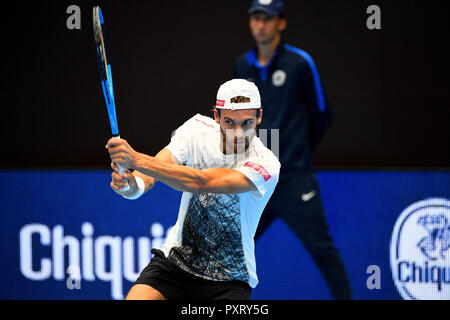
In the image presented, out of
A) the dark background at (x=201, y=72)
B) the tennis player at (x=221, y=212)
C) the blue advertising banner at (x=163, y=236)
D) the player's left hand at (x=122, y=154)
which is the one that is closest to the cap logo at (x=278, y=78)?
the dark background at (x=201, y=72)

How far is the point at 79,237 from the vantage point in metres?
5.28

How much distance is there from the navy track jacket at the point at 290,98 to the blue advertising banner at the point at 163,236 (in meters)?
0.28

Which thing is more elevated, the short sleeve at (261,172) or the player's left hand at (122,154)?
the player's left hand at (122,154)

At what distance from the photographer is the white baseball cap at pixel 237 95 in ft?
10.7

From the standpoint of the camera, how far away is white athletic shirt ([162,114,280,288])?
10.9 feet

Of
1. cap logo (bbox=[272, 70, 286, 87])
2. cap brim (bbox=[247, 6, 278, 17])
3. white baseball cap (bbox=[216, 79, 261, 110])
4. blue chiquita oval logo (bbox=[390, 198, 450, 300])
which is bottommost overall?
blue chiquita oval logo (bbox=[390, 198, 450, 300])

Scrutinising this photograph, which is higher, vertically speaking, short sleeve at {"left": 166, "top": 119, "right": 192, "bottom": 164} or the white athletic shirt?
short sleeve at {"left": 166, "top": 119, "right": 192, "bottom": 164}

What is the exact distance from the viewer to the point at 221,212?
3.35m

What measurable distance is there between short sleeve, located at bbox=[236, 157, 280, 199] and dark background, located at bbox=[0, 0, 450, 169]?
7.07 ft

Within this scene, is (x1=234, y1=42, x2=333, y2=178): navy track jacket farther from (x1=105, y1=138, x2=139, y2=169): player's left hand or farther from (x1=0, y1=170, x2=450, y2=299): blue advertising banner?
(x1=105, y1=138, x2=139, y2=169): player's left hand

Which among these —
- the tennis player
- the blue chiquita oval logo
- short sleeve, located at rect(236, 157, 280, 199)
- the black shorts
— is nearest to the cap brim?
the blue chiquita oval logo

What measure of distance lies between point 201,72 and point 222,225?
7.68 feet

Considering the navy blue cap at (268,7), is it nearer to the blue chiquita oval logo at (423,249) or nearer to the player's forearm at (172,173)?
the blue chiquita oval logo at (423,249)

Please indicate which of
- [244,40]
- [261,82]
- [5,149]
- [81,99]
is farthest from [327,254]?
[5,149]
